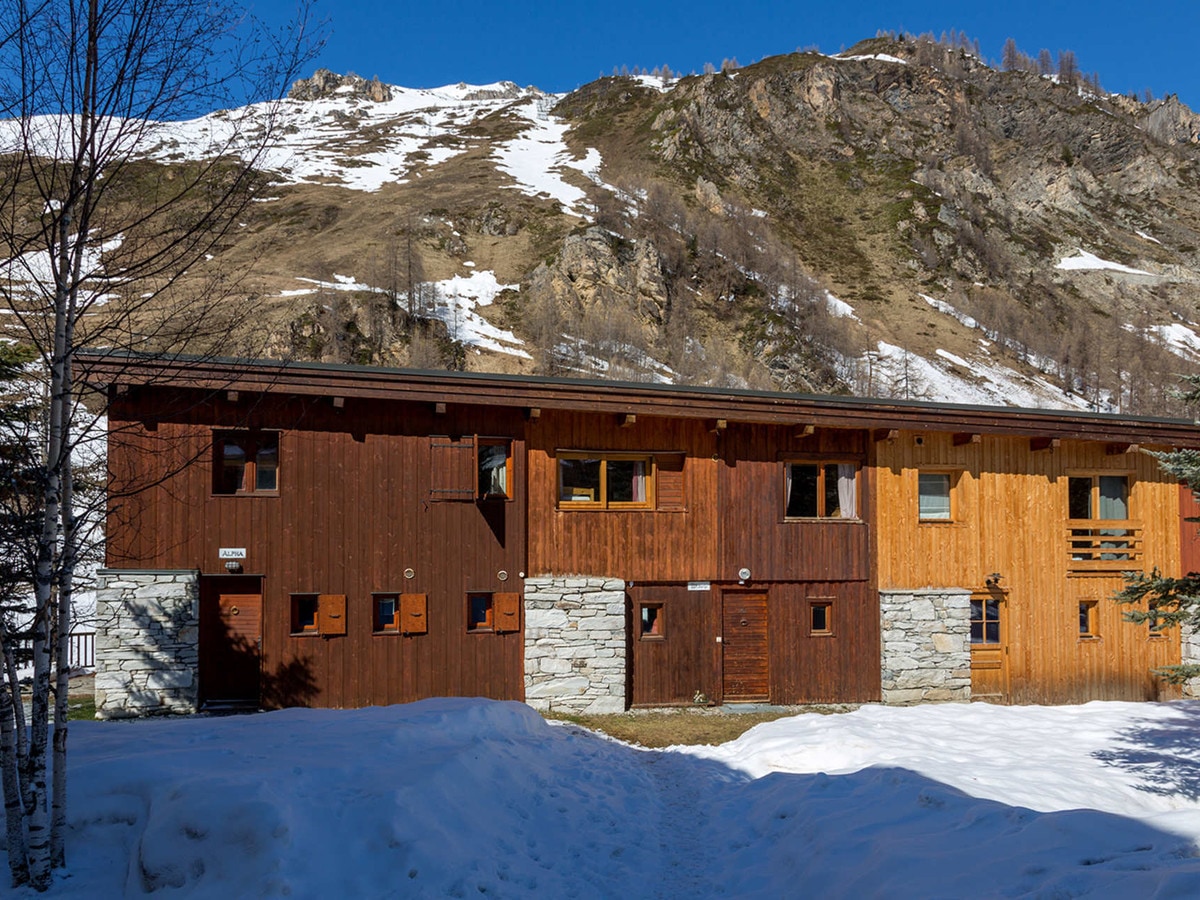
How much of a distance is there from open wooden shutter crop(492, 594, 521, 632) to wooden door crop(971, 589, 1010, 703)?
29.2ft

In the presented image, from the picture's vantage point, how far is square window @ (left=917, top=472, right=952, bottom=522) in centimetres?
1605

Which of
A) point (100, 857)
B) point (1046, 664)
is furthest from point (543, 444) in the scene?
point (1046, 664)

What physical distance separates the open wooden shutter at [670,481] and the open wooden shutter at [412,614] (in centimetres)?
463

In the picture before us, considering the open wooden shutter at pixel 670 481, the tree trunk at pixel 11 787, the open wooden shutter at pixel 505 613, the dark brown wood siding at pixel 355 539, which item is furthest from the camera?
the open wooden shutter at pixel 670 481

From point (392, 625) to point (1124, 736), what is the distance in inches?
473

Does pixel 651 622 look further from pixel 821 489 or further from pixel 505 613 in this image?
pixel 821 489

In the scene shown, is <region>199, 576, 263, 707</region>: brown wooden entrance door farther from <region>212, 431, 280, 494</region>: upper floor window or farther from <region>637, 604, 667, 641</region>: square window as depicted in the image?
<region>637, 604, 667, 641</region>: square window

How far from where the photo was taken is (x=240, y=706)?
1301 cm

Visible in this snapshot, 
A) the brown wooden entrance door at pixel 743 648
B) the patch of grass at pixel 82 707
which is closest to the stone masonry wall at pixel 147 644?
the patch of grass at pixel 82 707

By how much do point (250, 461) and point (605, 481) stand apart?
239 inches

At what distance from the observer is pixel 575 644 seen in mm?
14273

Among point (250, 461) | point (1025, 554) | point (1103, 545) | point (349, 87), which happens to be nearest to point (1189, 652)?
point (1103, 545)

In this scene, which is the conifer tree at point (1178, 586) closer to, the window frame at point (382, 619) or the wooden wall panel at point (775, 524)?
the wooden wall panel at point (775, 524)

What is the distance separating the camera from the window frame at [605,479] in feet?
48.1
